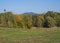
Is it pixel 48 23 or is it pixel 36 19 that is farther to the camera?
pixel 36 19

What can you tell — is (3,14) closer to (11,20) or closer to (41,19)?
(11,20)

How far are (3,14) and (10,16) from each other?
7.25 m

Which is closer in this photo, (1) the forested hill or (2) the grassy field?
(2) the grassy field

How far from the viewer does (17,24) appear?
78625mm

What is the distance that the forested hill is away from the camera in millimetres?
77375

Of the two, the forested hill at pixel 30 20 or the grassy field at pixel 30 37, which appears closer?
the grassy field at pixel 30 37

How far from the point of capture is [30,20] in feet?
270

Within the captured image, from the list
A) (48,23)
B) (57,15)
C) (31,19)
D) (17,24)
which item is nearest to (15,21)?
(17,24)

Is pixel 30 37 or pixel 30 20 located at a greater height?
pixel 30 20

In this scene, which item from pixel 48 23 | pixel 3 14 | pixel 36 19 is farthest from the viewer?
pixel 3 14

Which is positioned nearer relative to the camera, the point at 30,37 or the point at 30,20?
the point at 30,37

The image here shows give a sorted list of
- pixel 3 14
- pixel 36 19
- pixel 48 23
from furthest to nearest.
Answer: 1. pixel 3 14
2. pixel 36 19
3. pixel 48 23

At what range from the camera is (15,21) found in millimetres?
79625

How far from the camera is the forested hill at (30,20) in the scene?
7738 centimetres
